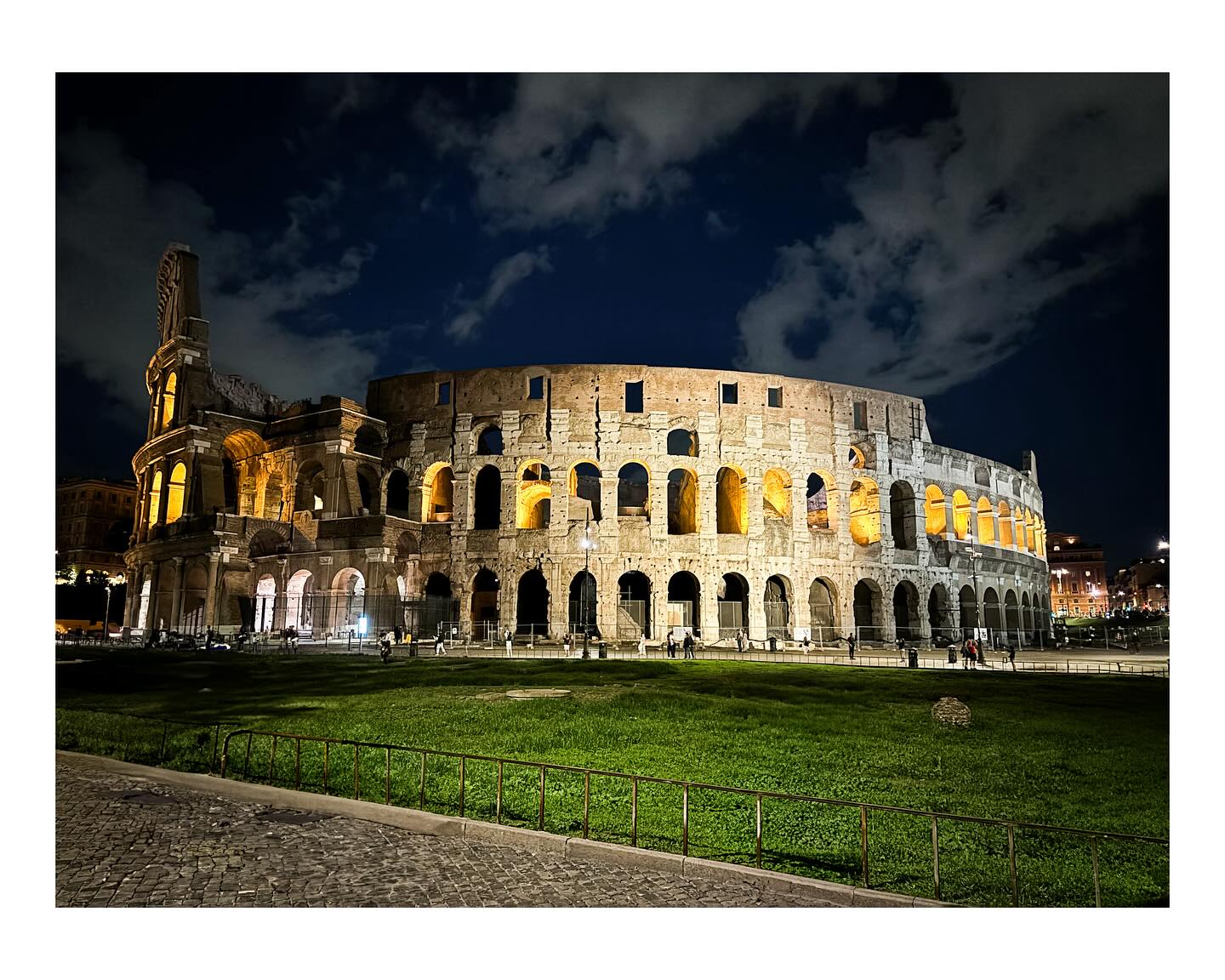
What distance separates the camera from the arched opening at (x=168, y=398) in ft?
126

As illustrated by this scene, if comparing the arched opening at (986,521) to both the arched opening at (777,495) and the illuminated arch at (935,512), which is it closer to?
the illuminated arch at (935,512)

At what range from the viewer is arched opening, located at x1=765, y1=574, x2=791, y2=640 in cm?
3528

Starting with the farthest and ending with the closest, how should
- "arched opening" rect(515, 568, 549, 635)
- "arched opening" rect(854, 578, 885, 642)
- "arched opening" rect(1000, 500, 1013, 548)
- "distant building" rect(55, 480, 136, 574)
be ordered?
"distant building" rect(55, 480, 136, 574)
"arched opening" rect(1000, 500, 1013, 548)
"arched opening" rect(515, 568, 549, 635)
"arched opening" rect(854, 578, 885, 642)

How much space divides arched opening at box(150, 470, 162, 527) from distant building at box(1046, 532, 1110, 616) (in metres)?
45.6

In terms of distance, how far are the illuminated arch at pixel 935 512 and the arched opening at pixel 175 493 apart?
1402 inches

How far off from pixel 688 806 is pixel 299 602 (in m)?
30.4

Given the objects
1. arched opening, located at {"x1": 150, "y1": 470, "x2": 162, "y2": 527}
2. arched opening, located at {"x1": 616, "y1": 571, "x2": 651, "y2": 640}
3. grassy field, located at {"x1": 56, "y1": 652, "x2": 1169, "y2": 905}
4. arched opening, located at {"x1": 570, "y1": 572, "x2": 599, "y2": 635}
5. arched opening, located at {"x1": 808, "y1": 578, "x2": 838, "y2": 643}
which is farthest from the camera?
arched opening, located at {"x1": 150, "y1": 470, "x2": 162, "y2": 527}

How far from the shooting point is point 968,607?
4066 cm

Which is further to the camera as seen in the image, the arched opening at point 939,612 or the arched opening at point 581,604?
the arched opening at point 939,612

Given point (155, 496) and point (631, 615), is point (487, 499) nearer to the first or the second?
point (631, 615)

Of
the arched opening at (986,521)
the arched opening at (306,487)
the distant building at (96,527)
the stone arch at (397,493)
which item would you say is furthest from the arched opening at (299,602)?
the arched opening at (986,521)

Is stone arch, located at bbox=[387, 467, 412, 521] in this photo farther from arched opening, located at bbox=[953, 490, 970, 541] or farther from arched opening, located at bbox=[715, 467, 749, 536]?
arched opening, located at bbox=[953, 490, 970, 541]

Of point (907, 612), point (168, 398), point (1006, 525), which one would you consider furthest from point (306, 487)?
point (1006, 525)

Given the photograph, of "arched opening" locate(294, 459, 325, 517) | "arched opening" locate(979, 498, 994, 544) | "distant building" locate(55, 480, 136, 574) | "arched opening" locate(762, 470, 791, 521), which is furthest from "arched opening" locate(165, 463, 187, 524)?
"arched opening" locate(979, 498, 994, 544)
